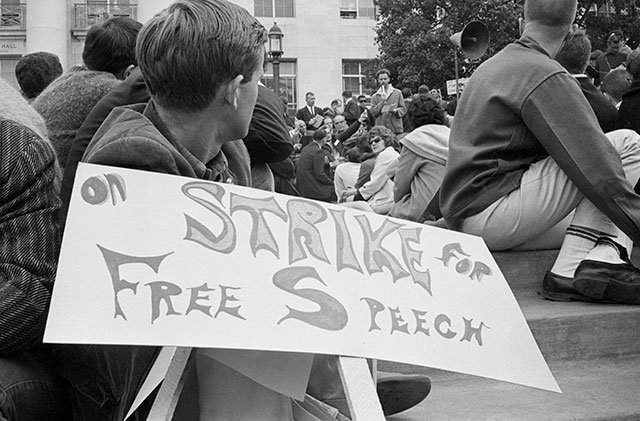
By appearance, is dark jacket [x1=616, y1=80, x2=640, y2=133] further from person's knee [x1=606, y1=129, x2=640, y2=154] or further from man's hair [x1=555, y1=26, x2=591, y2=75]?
person's knee [x1=606, y1=129, x2=640, y2=154]

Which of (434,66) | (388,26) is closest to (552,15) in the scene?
(434,66)

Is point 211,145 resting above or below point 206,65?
below

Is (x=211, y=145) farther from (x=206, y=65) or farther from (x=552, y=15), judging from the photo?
(x=552, y=15)

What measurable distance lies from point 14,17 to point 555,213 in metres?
31.7

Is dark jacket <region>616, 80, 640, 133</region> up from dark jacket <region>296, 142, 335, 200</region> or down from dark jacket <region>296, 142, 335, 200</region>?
up

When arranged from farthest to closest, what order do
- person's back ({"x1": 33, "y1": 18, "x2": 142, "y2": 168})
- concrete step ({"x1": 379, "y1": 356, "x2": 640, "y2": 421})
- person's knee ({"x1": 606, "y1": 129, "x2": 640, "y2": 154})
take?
person's knee ({"x1": 606, "y1": 129, "x2": 640, "y2": 154}) → person's back ({"x1": 33, "y1": 18, "x2": 142, "y2": 168}) → concrete step ({"x1": 379, "y1": 356, "x2": 640, "y2": 421})

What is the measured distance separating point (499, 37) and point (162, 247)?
89.2ft

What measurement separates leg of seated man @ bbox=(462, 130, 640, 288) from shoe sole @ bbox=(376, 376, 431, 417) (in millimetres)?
1119

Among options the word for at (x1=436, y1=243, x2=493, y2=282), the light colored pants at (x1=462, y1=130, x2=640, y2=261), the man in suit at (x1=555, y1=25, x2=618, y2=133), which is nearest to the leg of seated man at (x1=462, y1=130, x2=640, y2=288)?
the light colored pants at (x1=462, y1=130, x2=640, y2=261)

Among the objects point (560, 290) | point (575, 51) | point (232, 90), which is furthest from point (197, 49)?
point (575, 51)

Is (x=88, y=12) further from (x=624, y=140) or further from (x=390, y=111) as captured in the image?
(x=624, y=140)

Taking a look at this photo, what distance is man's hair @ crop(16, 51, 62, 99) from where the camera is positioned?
4504mm

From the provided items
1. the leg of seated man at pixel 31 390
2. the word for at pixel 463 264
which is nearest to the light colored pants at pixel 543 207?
the word for at pixel 463 264

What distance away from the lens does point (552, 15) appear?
353cm
